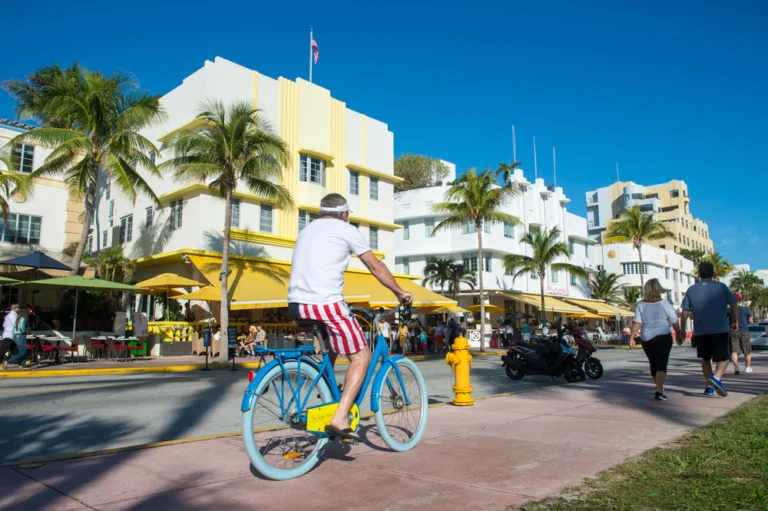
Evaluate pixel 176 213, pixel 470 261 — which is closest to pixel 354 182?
pixel 176 213

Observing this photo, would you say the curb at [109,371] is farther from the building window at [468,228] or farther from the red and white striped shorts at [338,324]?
the building window at [468,228]

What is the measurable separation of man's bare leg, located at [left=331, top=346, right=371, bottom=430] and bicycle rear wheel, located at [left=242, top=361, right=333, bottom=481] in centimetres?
15

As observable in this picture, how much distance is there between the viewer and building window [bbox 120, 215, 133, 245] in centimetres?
3003

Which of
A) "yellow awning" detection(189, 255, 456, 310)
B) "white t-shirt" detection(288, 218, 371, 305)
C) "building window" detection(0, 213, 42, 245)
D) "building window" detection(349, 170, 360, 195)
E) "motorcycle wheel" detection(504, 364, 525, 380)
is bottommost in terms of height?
"motorcycle wheel" detection(504, 364, 525, 380)

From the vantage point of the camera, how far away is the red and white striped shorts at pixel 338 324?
3.98 meters

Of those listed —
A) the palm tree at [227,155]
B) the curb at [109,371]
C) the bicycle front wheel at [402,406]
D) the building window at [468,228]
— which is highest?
the building window at [468,228]

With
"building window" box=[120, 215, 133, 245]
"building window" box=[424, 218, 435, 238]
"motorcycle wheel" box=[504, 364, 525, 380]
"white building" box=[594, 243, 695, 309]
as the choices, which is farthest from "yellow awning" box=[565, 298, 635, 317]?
"motorcycle wheel" box=[504, 364, 525, 380]

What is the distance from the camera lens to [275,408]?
393cm

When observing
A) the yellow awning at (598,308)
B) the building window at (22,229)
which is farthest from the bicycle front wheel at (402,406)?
the yellow awning at (598,308)

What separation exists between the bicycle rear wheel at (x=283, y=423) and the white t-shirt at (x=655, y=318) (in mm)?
5316

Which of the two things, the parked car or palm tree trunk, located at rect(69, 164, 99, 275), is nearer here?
palm tree trunk, located at rect(69, 164, 99, 275)

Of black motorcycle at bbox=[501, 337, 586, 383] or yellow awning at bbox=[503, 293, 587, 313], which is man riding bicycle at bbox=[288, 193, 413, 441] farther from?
yellow awning at bbox=[503, 293, 587, 313]

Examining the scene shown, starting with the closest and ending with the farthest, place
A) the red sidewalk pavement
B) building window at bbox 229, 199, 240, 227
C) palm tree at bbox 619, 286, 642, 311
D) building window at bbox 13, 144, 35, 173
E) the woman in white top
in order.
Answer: the red sidewalk pavement, the woman in white top, building window at bbox 229, 199, 240, 227, building window at bbox 13, 144, 35, 173, palm tree at bbox 619, 286, 642, 311

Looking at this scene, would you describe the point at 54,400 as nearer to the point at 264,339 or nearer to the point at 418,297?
the point at 264,339
